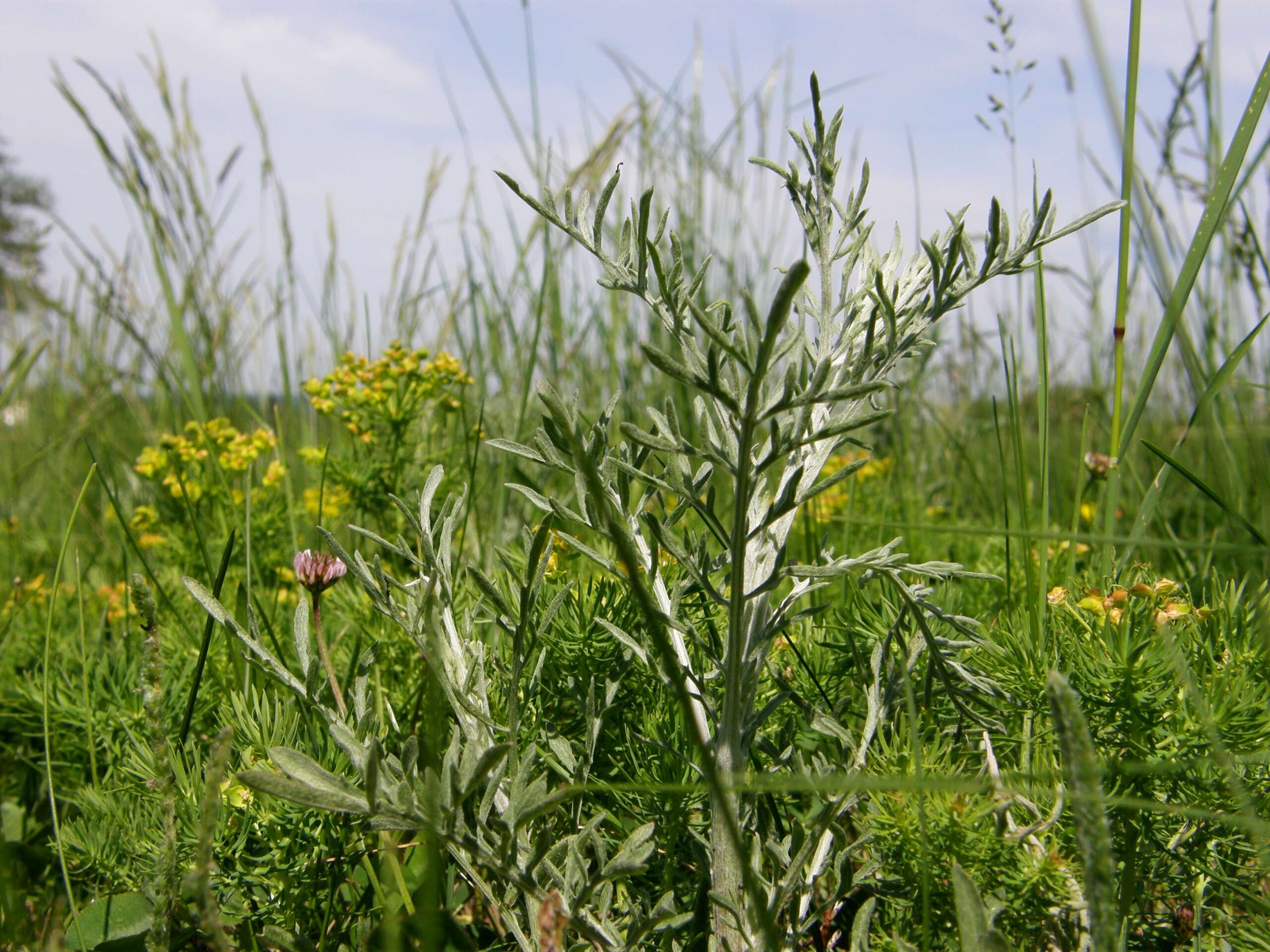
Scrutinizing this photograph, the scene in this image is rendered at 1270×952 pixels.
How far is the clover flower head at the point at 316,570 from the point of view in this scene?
112 centimetres

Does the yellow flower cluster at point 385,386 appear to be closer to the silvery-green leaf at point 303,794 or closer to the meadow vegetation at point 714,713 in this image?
the meadow vegetation at point 714,713

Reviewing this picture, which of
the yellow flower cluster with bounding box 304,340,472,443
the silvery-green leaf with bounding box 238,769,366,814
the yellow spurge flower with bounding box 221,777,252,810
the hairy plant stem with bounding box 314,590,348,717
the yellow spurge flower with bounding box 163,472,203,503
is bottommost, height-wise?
the yellow spurge flower with bounding box 221,777,252,810

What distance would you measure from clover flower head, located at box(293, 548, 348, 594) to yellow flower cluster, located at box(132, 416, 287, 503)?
3.17ft

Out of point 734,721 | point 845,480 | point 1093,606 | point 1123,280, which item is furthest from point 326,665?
point 845,480

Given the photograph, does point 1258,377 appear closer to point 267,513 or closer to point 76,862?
point 267,513

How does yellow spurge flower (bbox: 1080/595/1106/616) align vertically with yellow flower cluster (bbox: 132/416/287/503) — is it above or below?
below

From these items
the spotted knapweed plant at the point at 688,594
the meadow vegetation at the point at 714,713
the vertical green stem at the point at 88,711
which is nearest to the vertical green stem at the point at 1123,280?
the meadow vegetation at the point at 714,713

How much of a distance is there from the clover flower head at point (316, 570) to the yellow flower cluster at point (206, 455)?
3.17 ft

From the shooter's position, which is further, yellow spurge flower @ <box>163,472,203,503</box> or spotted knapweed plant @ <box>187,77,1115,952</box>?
yellow spurge flower @ <box>163,472,203,503</box>

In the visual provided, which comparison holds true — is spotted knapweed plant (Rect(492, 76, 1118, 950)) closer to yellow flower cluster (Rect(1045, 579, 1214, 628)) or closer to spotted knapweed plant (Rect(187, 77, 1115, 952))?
spotted knapweed plant (Rect(187, 77, 1115, 952))

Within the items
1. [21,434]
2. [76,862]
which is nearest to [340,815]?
[76,862]

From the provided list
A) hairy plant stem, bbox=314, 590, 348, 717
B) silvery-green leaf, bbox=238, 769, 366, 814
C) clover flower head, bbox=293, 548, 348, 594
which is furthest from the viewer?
clover flower head, bbox=293, 548, 348, 594

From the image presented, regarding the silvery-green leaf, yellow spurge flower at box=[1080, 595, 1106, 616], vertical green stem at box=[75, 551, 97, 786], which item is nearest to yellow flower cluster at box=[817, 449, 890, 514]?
yellow spurge flower at box=[1080, 595, 1106, 616]

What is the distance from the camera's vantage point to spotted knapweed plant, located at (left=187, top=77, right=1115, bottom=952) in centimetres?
77
